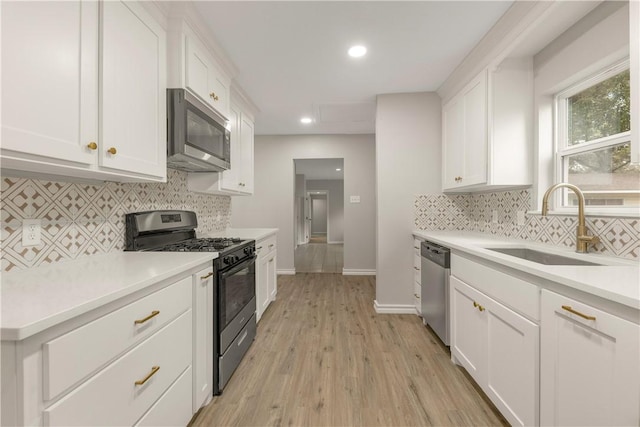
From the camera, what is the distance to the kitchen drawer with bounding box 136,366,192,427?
3.62 ft

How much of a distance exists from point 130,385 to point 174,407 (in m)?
0.39

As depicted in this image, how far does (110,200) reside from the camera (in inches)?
63.2

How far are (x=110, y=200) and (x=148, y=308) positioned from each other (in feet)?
2.98

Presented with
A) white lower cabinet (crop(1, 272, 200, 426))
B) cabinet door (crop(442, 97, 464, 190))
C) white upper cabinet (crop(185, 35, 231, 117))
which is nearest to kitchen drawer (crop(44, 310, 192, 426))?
white lower cabinet (crop(1, 272, 200, 426))

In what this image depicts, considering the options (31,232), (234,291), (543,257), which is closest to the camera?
(31,232)

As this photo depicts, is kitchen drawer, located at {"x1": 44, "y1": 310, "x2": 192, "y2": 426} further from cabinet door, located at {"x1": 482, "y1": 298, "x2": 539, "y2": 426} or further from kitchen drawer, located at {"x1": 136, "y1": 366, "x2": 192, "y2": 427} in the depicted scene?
cabinet door, located at {"x1": 482, "y1": 298, "x2": 539, "y2": 426}

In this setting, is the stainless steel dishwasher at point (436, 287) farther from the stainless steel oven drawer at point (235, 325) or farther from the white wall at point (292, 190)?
the white wall at point (292, 190)

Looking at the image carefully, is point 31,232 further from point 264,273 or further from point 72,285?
point 264,273

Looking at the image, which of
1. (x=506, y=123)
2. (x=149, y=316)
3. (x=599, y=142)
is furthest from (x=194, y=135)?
(x=599, y=142)

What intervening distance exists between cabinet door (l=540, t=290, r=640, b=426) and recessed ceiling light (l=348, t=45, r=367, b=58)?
6.84 feet

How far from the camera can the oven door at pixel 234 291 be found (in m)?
1.69

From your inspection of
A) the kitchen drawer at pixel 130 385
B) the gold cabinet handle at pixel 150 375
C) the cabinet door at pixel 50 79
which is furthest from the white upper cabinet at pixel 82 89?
the gold cabinet handle at pixel 150 375

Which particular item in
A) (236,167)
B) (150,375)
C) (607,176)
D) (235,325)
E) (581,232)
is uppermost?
(236,167)

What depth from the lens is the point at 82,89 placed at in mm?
1099
